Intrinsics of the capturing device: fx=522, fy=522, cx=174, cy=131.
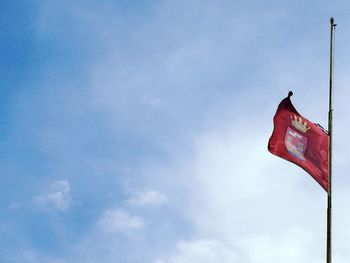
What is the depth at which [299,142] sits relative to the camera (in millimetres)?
20344

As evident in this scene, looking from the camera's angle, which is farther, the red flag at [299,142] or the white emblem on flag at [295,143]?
the white emblem on flag at [295,143]

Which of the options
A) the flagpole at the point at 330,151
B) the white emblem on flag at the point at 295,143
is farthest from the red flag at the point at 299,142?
the flagpole at the point at 330,151

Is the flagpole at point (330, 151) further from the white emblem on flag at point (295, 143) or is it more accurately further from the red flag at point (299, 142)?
the white emblem on flag at point (295, 143)

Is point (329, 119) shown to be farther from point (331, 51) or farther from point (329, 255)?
point (329, 255)

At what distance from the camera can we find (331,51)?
2181cm

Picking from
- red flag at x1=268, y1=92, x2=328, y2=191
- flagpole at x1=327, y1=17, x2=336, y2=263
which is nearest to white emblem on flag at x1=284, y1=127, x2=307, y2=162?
red flag at x1=268, y1=92, x2=328, y2=191

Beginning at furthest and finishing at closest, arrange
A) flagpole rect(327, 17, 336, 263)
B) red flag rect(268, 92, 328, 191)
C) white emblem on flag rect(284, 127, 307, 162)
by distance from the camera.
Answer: white emblem on flag rect(284, 127, 307, 162) → red flag rect(268, 92, 328, 191) → flagpole rect(327, 17, 336, 263)

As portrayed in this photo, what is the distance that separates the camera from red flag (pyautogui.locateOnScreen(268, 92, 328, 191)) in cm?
1983

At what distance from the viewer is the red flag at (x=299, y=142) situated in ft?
65.1

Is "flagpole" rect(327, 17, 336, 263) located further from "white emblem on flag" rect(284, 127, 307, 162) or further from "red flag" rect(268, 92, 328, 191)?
"white emblem on flag" rect(284, 127, 307, 162)

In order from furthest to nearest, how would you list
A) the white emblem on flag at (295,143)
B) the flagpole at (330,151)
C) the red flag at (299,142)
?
the white emblem on flag at (295,143)
the red flag at (299,142)
the flagpole at (330,151)

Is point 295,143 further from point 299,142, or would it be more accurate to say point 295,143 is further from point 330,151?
point 330,151

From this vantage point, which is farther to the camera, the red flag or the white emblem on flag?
the white emblem on flag

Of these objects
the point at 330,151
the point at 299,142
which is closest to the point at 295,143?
the point at 299,142
